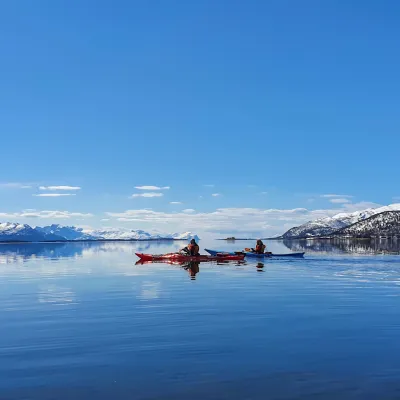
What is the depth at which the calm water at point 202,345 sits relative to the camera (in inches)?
497

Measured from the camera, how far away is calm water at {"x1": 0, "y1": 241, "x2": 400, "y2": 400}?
12617mm

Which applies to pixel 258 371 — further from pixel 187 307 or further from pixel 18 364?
pixel 187 307

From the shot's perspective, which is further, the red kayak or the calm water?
the red kayak

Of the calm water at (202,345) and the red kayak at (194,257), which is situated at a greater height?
the red kayak at (194,257)

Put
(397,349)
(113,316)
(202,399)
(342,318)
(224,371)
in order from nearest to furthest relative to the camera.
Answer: (202,399), (224,371), (397,349), (342,318), (113,316)

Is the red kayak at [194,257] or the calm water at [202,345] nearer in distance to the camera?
the calm water at [202,345]

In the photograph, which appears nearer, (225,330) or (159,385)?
(159,385)

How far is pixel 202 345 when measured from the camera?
1741 centimetres

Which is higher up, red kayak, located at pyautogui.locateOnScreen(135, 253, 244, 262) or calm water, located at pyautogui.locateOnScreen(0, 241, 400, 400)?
red kayak, located at pyautogui.locateOnScreen(135, 253, 244, 262)

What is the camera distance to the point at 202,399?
11.6m

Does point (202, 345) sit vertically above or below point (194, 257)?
below

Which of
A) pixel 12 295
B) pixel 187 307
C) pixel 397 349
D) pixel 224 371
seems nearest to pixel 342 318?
pixel 397 349

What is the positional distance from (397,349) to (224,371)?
22.8ft

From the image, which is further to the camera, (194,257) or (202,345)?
(194,257)
